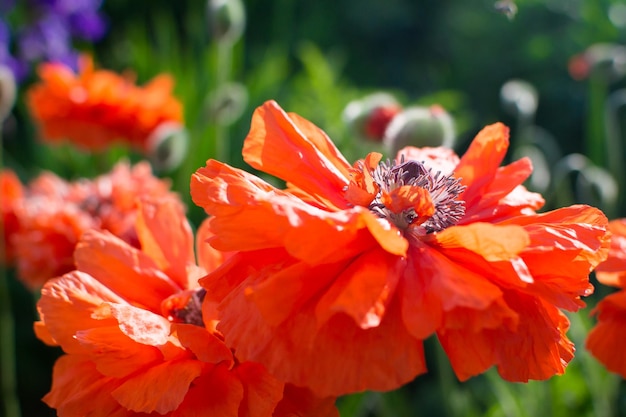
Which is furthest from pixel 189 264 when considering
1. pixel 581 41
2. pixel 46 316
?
pixel 581 41

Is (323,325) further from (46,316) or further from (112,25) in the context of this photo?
(112,25)

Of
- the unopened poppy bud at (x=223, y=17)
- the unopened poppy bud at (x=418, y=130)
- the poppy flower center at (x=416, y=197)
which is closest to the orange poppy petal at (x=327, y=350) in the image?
the poppy flower center at (x=416, y=197)

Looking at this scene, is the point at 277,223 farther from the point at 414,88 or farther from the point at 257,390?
the point at 414,88

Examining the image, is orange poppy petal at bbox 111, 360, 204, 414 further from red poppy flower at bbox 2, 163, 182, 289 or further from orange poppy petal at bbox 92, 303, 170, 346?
red poppy flower at bbox 2, 163, 182, 289

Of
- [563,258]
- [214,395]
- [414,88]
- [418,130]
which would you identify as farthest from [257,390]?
[414,88]

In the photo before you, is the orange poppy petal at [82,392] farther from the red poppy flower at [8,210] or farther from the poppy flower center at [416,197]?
the red poppy flower at [8,210]

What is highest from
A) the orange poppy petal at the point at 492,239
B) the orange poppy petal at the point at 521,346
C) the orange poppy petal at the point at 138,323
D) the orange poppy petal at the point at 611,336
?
the orange poppy petal at the point at 492,239
